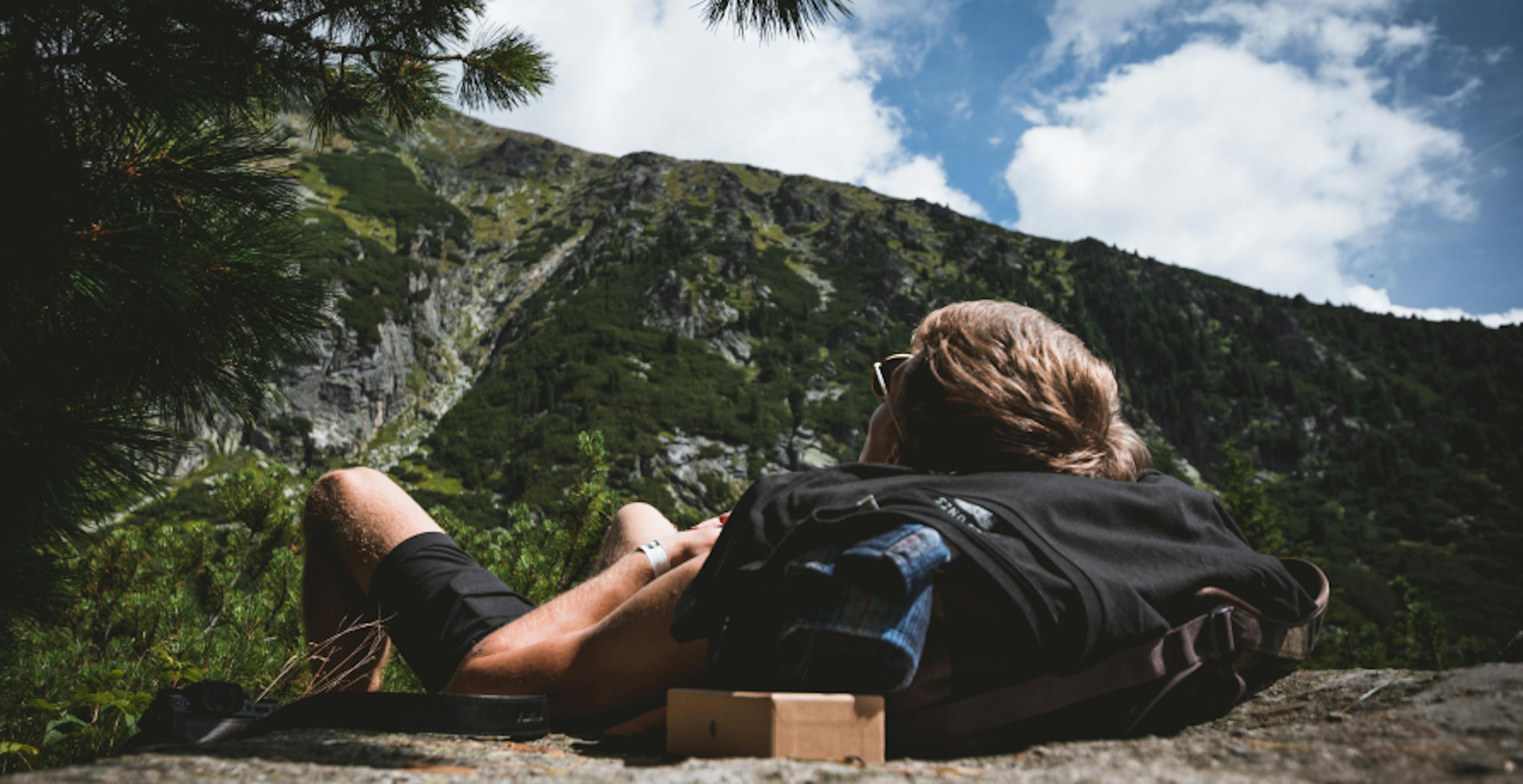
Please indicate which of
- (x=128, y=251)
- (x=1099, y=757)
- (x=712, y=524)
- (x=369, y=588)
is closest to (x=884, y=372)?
(x=712, y=524)

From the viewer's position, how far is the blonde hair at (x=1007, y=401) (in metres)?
1.55

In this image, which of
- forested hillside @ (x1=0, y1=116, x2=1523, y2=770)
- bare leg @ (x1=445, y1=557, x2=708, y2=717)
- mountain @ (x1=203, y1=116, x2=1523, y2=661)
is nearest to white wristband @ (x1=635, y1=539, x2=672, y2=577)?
bare leg @ (x1=445, y1=557, x2=708, y2=717)

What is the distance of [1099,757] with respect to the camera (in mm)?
1151

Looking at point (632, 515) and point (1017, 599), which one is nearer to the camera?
point (1017, 599)

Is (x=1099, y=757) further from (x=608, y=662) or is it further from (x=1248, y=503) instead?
(x=1248, y=503)

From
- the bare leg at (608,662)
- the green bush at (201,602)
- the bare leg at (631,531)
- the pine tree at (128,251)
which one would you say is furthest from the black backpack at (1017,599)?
the pine tree at (128,251)

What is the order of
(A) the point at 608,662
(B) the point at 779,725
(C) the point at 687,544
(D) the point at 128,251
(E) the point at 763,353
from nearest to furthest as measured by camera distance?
(B) the point at 779,725 < (A) the point at 608,662 < (C) the point at 687,544 < (D) the point at 128,251 < (E) the point at 763,353

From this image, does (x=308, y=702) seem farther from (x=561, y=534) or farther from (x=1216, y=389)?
(x=1216, y=389)

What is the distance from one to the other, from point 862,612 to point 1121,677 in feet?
1.62

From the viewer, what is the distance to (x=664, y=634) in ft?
4.84

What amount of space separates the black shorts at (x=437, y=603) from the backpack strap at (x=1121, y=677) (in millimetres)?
973

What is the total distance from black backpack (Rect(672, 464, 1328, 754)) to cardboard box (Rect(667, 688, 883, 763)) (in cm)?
9

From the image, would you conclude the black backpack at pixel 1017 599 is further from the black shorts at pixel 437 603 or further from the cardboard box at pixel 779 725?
the black shorts at pixel 437 603

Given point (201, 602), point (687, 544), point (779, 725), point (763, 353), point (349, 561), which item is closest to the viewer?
point (779, 725)
